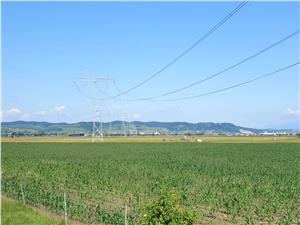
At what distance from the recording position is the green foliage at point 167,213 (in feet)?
40.7

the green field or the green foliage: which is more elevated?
the green foliage

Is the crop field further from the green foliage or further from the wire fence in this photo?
the green foliage

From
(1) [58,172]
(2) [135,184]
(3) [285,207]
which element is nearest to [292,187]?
(3) [285,207]

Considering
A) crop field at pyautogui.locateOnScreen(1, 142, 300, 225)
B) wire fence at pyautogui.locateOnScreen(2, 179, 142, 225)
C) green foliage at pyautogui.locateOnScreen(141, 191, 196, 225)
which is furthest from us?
crop field at pyautogui.locateOnScreen(1, 142, 300, 225)

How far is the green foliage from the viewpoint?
12.4m

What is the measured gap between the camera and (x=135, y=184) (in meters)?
32.5

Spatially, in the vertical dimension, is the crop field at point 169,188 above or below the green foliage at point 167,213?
below

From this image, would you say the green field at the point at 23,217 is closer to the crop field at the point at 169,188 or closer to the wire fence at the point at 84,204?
the wire fence at the point at 84,204

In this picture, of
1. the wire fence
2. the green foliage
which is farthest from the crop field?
the green foliage

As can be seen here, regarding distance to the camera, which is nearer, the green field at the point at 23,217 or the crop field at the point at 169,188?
the green field at the point at 23,217

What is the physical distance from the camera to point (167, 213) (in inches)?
490

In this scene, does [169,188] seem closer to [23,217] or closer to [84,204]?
[84,204]

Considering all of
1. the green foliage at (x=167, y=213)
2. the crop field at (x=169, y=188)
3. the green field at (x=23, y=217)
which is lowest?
the green field at (x=23, y=217)

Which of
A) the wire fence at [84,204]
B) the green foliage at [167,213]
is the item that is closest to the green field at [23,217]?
the wire fence at [84,204]
